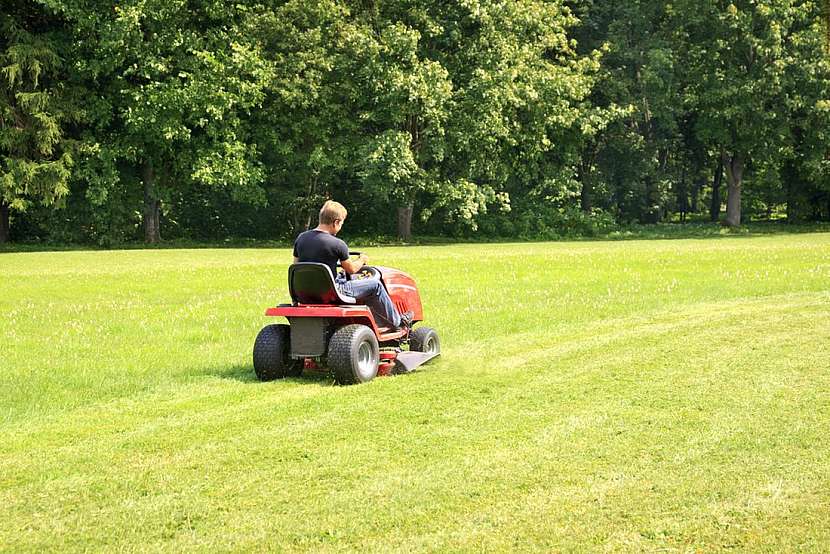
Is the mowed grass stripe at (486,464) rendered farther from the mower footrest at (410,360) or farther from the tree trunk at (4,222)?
the tree trunk at (4,222)

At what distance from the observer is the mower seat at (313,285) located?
29.7 feet

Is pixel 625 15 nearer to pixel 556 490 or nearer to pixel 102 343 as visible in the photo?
pixel 102 343

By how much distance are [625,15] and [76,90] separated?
26654mm

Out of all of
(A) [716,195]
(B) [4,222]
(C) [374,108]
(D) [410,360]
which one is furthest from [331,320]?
(A) [716,195]


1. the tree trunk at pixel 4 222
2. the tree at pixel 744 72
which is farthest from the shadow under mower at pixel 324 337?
the tree at pixel 744 72

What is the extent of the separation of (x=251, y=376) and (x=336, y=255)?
66.1 inches

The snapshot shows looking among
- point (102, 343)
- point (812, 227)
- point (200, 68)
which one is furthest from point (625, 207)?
point (102, 343)

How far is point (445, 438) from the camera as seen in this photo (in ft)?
22.6

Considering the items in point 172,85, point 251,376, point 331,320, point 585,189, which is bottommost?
point 251,376

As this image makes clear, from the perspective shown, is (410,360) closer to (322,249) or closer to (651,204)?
(322,249)

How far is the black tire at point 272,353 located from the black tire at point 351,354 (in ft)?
1.95

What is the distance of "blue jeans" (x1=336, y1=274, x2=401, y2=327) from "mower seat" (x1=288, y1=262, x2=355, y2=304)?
154mm

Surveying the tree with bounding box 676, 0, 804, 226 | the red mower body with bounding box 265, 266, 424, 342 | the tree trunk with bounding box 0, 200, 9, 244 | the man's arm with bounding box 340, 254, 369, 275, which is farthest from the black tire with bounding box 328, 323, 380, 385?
the tree with bounding box 676, 0, 804, 226

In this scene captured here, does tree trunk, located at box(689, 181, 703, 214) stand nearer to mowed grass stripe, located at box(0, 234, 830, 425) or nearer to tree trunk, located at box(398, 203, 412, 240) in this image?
tree trunk, located at box(398, 203, 412, 240)
